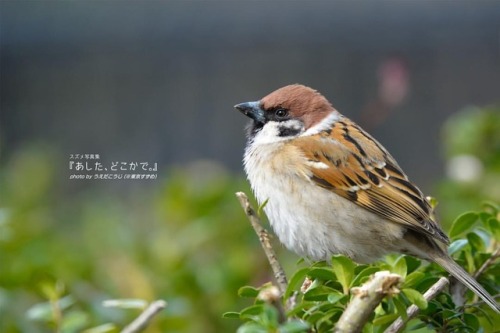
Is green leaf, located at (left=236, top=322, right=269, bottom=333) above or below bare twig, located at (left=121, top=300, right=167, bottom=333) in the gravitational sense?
below

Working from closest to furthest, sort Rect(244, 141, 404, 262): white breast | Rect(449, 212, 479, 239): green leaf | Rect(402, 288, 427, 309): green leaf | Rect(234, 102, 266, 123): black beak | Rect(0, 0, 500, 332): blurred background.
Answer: Rect(402, 288, 427, 309): green leaf, Rect(449, 212, 479, 239): green leaf, Rect(244, 141, 404, 262): white breast, Rect(234, 102, 266, 123): black beak, Rect(0, 0, 500, 332): blurred background

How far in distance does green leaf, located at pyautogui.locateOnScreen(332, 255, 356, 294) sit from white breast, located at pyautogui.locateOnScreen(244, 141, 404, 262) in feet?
3.36

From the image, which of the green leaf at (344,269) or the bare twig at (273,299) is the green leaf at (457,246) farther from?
the bare twig at (273,299)

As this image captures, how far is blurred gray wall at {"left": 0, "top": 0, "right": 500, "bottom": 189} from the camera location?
6.55m

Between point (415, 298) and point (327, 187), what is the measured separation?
1198 millimetres

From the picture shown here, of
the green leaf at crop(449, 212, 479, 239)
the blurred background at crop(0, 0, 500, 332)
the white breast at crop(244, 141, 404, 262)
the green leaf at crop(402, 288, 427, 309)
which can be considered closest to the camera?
the green leaf at crop(402, 288, 427, 309)

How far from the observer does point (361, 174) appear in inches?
105

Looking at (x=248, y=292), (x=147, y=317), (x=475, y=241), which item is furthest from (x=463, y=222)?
(x=147, y=317)

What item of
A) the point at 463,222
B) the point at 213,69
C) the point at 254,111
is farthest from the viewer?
the point at 213,69

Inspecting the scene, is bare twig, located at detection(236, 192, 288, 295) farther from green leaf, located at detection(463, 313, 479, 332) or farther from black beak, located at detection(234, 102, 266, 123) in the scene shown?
black beak, located at detection(234, 102, 266, 123)

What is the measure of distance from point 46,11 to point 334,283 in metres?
5.77

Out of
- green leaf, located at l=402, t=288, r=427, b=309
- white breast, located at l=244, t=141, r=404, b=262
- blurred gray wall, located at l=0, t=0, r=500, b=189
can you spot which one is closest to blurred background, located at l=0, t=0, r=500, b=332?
blurred gray wall, located at l=0, t=0, r=500, b=189

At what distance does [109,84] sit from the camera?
22.2 feet

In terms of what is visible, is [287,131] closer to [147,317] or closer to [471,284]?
[471,284]
